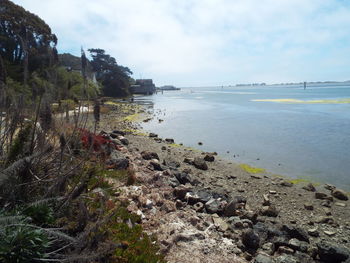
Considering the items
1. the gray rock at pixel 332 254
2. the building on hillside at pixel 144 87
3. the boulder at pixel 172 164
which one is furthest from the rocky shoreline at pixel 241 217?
the building on hillside at pixel 144 87

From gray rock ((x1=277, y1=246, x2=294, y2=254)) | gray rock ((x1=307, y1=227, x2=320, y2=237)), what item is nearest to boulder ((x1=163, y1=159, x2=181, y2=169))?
gray rock ((x1=307, y1=227, x2=320, y2=237))

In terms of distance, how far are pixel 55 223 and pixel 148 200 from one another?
285cm

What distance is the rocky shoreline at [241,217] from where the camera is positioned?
4934 millimetres

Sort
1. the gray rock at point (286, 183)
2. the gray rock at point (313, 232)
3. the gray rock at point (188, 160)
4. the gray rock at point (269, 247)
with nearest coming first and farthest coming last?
1. the gray rock at point (269, 247)
2. the gray rock at point (313, 232)
3. the gray rock at point (286, 183)
4. the gray rock at point (188, 160)

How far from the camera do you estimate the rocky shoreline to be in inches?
194

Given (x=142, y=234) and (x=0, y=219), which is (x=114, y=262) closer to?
(x=142, y=234)

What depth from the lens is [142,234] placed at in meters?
4.36

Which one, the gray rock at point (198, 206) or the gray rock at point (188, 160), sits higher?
the gray rock at point (198, 206)

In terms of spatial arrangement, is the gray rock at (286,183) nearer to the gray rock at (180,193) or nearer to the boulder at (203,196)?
the boulder at (203,196)

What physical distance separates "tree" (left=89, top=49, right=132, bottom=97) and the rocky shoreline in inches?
2303

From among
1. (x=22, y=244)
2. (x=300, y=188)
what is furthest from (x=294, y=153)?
(x=22, y=244)

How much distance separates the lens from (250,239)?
5.50 m

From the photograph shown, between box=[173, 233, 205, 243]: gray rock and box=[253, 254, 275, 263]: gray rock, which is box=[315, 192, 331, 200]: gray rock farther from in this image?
box=[173, 233, 205, 243]: gray rock

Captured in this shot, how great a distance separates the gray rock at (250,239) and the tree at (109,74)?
63.9 metres
